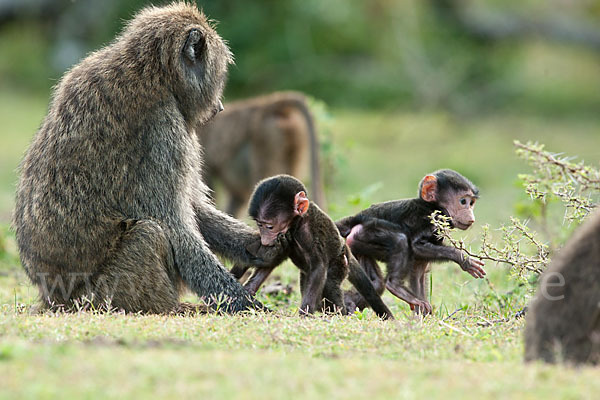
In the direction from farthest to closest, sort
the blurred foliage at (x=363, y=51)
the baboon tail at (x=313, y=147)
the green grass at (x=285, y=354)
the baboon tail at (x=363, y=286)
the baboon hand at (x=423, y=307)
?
the blurred foliage at (x=363, y=51), the baboon tail at (x=313, y=147), the baboon tail at (x=363, y=286), the baboon hand at (x=423, y=307), the green grass at (x=285, y=354)

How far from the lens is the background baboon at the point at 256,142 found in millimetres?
9922

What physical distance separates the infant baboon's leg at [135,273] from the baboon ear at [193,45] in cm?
109

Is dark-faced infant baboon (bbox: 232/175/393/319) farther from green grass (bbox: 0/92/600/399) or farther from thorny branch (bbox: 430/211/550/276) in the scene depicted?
thorny branch (bbox: 430/211/550/276)

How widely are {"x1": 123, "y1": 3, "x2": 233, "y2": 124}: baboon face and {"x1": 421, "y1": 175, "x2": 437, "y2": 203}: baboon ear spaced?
141 centimetres

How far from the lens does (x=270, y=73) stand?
1680cm

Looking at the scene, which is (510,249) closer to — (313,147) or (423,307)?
(423,307)

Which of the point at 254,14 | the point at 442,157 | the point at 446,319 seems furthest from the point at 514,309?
the point at 254,14

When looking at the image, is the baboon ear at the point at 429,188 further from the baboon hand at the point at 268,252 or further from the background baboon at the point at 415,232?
the baboon hand at the point at 268,252

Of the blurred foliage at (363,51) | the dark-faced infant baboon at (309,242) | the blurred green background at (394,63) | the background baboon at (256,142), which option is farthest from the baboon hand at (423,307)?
the blurred foliage at (363,51)

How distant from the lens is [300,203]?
4.92m

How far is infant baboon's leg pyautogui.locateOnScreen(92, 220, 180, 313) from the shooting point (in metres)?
4.87

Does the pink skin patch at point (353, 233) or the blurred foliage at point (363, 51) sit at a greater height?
the blurred foliage at point (363, 51)

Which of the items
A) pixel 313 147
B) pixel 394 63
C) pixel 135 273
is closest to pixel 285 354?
pixel 135 273

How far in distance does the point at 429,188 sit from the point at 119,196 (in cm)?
185
